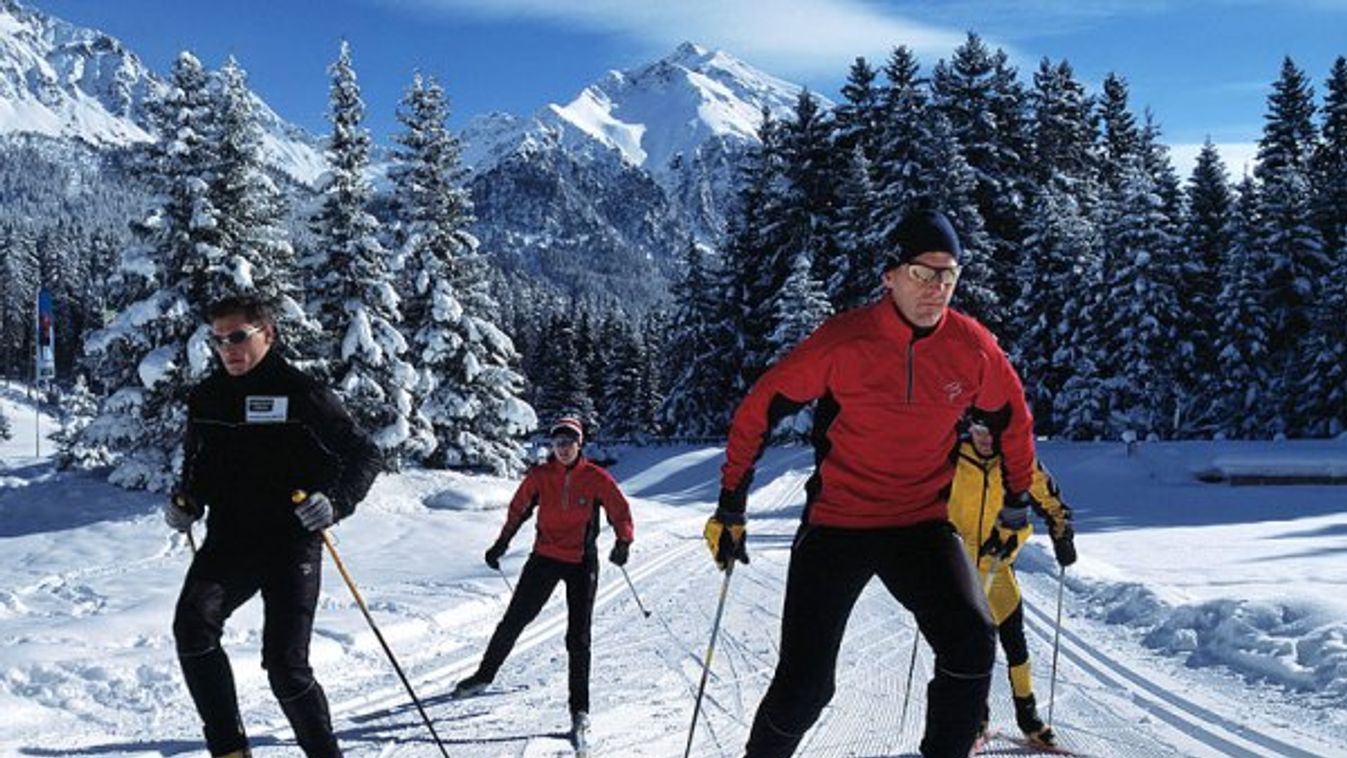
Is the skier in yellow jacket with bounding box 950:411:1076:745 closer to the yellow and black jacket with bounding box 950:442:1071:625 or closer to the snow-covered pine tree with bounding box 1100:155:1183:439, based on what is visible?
the yellow and black jacket with bounding box 950:442:1071:625

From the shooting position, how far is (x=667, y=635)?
10742 millimetres

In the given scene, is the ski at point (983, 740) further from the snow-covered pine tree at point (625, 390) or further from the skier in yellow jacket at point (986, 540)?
the snow-covered pine tree at point (625, 390)

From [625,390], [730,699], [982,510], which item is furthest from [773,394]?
[625,390]

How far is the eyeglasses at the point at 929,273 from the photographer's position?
13.2 ft

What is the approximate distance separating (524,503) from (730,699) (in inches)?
80.8

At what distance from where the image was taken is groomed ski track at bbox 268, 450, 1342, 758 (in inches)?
252

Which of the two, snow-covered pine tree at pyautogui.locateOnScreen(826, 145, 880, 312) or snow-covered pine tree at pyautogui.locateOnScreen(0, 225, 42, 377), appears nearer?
snow-covered pine tree at pyautogui.locateOnScreen(826, 145, 880, 312)

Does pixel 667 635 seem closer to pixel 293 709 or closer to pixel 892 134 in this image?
pixel 293 709

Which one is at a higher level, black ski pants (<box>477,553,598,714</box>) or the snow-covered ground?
black ski pants (<box>477,553,598,714</box>)

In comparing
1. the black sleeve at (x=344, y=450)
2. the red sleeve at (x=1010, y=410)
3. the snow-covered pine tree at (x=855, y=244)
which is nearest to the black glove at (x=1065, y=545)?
the red sleeve at (x=1010, y=410)

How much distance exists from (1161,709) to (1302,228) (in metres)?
38.0

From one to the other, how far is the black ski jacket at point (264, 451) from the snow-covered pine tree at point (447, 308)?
25395mm

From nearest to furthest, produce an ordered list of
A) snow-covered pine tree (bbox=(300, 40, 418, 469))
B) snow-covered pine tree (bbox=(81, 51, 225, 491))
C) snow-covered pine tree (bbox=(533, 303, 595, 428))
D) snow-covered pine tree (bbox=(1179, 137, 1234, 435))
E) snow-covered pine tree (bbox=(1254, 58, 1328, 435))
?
snow-covered pine tree (bbox=(81, 51, 225, 491)), snow-covered pine tree (bbox=(300, 40, 418, 469)), snow-covered pine tree (bbox=(1254, 58, 1328, 435)), snow-covered pine tree (bbox=(1179, 137, 1234, 435)), snow-covered pine tree (bbox=(533, 303, 595, 428))

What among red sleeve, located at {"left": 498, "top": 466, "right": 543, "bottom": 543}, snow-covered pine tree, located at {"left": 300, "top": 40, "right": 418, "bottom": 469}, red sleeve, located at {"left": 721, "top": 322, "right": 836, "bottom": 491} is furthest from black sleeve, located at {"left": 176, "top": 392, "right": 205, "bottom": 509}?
snow-covered pine tree, located at {"left": 300, "top": 40, "right": 418, "bottom": 469}
